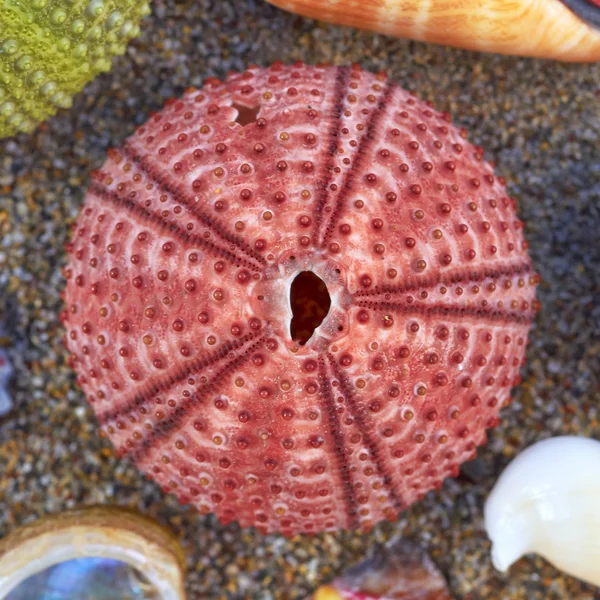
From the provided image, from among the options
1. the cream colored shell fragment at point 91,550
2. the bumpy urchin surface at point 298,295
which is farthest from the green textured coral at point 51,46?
the cream colored shell fragment at point 91,550

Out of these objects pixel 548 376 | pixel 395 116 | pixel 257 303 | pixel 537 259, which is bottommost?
pixel 548 376

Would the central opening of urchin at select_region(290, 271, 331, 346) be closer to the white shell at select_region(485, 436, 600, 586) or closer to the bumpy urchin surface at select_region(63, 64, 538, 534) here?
the bumpy urchin surface at select_region(63, 64, 538, 534)

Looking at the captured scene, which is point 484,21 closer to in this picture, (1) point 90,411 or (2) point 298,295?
(2) point 298,295

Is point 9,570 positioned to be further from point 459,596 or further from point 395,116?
point 395,116

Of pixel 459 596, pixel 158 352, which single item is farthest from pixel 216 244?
pixel 459 596

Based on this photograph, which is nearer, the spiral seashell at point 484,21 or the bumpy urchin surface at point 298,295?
the bumpy urchin surface at point 298,295

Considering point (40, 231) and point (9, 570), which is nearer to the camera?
point (9, 570)

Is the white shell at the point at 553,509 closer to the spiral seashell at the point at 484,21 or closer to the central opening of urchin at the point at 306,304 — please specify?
the central opening of urchin at the point at 306,304
